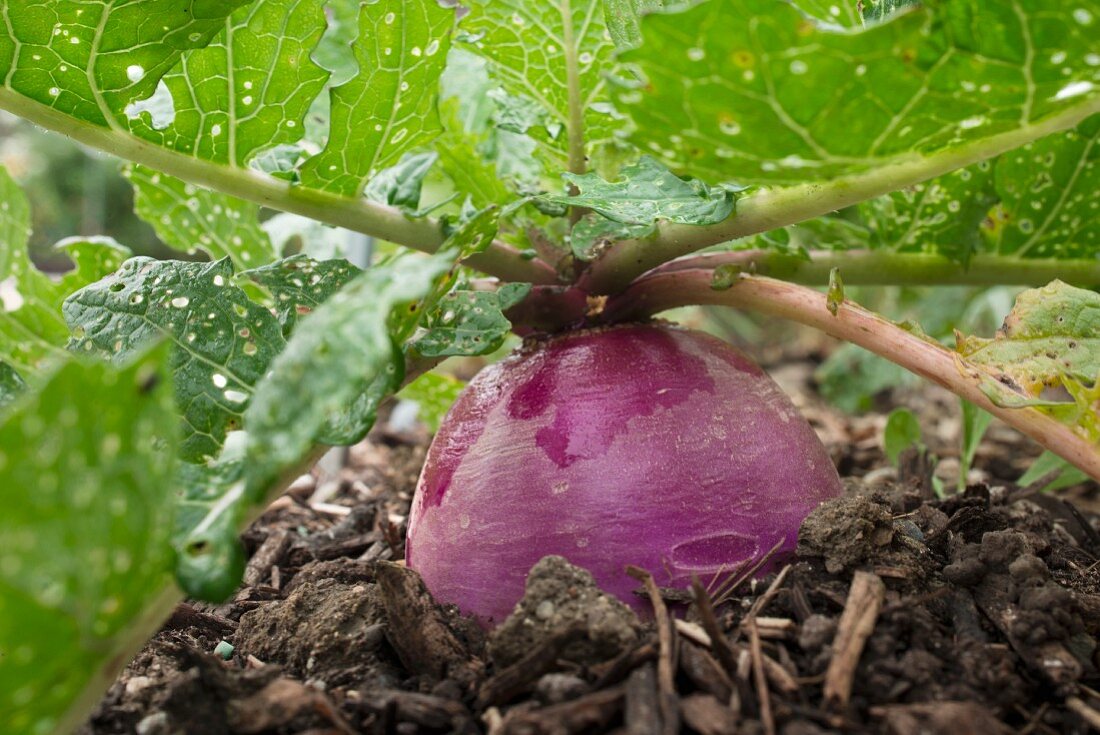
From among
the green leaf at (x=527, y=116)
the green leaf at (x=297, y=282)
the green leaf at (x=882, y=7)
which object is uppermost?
the green leaf at (x=882, y=7)

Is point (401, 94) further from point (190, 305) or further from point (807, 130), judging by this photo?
point (807, 130)

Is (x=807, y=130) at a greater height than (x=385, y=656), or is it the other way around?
(x=807, y=130)

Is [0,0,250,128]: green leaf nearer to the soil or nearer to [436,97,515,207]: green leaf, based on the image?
[436,97,515,207]: green leaf

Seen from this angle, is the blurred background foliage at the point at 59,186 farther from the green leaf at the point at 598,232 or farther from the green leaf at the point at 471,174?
the green leaf at the point at 598,232

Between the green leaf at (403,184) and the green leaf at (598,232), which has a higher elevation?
the green leaf at (403,184)

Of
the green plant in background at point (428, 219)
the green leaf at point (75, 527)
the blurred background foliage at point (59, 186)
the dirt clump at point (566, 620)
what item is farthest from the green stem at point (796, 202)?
the blurred background foliage at point (59, 186)

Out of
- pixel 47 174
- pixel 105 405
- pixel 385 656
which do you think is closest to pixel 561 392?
pixel 385 656
